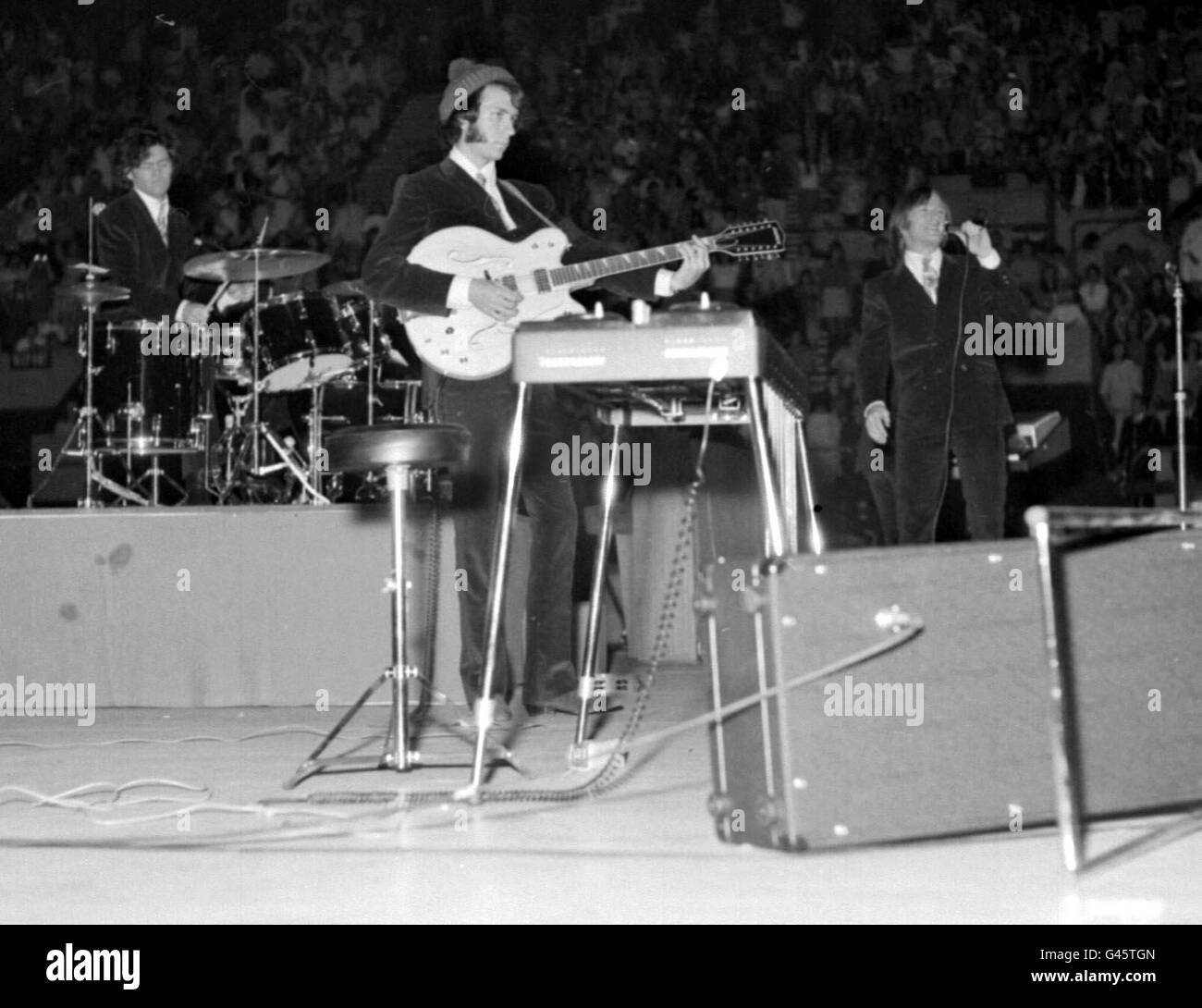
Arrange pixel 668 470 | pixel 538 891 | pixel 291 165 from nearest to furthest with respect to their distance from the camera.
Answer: pixel 538 891 → pixel 668 470 → pixel 291 165

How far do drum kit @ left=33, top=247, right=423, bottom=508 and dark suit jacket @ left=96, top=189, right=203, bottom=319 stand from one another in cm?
11

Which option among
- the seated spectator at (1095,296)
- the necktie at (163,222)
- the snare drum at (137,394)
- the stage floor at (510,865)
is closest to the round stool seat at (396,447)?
the stage floor at (510,865)

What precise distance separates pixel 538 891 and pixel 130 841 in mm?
754

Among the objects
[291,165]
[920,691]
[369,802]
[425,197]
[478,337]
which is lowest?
[369,802]

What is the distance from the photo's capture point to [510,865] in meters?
2.09

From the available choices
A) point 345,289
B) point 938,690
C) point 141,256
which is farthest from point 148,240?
point 938,690

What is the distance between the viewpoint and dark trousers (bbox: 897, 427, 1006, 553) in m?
4.43

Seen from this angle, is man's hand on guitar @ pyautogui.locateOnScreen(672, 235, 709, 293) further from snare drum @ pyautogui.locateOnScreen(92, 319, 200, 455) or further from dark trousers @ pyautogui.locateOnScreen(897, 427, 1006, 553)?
snare drum @ pyautogui.locateOnScreen(92, 319, 200, 455)

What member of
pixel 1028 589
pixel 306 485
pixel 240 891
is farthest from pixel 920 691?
pixel 306 485

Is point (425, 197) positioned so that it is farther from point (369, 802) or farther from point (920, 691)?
point (920, 691)

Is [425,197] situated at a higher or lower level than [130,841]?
higher

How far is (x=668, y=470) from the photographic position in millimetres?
5508
